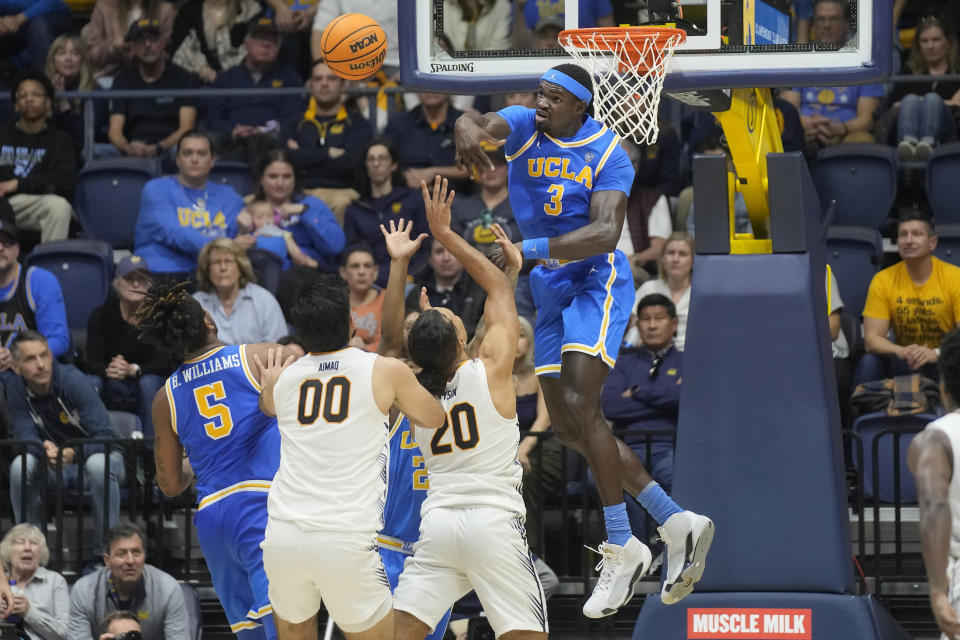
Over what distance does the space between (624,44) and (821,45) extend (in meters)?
0.95

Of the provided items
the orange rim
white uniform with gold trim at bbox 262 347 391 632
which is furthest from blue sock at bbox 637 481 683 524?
the orange rim

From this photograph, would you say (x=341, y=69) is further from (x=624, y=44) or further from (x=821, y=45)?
(x=821, y=45)

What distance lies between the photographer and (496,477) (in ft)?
22.7

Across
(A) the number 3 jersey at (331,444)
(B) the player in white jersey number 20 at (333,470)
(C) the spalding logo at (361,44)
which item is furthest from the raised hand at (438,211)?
(C) the spalding logo at (361,44)

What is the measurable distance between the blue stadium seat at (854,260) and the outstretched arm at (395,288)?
5.12 m

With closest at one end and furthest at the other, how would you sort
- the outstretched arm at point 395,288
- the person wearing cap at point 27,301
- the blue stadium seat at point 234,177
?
the outstretched arm at point 395,288 < the person wearing cap at point 27,301 < the blue stadium seat at point 234,177

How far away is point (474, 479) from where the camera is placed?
22.6 ft

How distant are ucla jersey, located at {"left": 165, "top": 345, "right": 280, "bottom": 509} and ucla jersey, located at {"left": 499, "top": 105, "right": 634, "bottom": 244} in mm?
1563

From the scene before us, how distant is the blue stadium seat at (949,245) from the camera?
11.4 m

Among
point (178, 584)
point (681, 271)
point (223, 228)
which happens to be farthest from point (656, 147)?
point (178, 584)

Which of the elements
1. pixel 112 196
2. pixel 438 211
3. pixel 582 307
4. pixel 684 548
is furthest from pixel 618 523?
pixel 112 196

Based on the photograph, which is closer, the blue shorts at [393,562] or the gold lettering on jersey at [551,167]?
the gold lettering on jersey at [551,167]

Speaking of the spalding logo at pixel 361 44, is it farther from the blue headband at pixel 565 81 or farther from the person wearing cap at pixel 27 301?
the person wearing cap at pixel 27 301

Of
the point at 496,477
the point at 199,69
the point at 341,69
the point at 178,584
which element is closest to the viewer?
the point at 496,477
